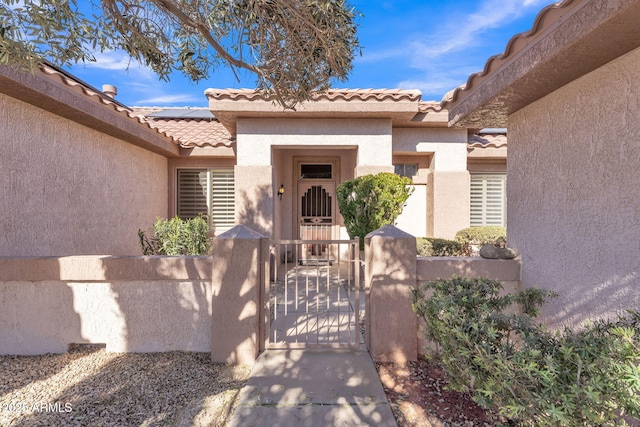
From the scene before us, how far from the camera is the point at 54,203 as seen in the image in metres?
5.46

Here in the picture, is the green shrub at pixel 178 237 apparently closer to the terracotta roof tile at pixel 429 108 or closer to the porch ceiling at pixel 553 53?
the porch ceiling at pixel 553 53

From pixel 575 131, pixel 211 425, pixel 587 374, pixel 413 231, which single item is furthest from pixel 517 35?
pixel 413 231

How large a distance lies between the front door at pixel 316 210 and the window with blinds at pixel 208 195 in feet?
7.30

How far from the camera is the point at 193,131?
10.3m

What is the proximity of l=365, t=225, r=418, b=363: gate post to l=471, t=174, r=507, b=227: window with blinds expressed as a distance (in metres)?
7.07

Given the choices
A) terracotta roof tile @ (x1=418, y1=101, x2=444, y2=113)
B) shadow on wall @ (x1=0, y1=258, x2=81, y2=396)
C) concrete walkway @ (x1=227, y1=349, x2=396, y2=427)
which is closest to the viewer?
concrete walkway @ (x1=227, y1=349, x2=396, y2=427)

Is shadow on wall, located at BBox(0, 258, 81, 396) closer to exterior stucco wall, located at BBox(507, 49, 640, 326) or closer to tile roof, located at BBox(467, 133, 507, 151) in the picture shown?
exterior stucco wall, located at BBox(507, 49, 640, 326)

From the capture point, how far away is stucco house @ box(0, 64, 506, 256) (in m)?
5.00

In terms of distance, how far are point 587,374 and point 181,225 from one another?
723 cm

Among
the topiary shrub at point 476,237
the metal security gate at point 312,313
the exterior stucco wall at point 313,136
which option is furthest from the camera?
the topiary shrub at point 476,237

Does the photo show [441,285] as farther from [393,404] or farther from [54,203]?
[54,203]

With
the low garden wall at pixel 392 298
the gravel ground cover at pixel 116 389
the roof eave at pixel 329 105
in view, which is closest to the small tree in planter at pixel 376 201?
the roof eave at pixel 329 105

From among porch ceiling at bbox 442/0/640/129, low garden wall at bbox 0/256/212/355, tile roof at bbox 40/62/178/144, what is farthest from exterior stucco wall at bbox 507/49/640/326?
tile roof at bbox 40/62/178/144

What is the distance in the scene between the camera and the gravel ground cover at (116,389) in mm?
2912
